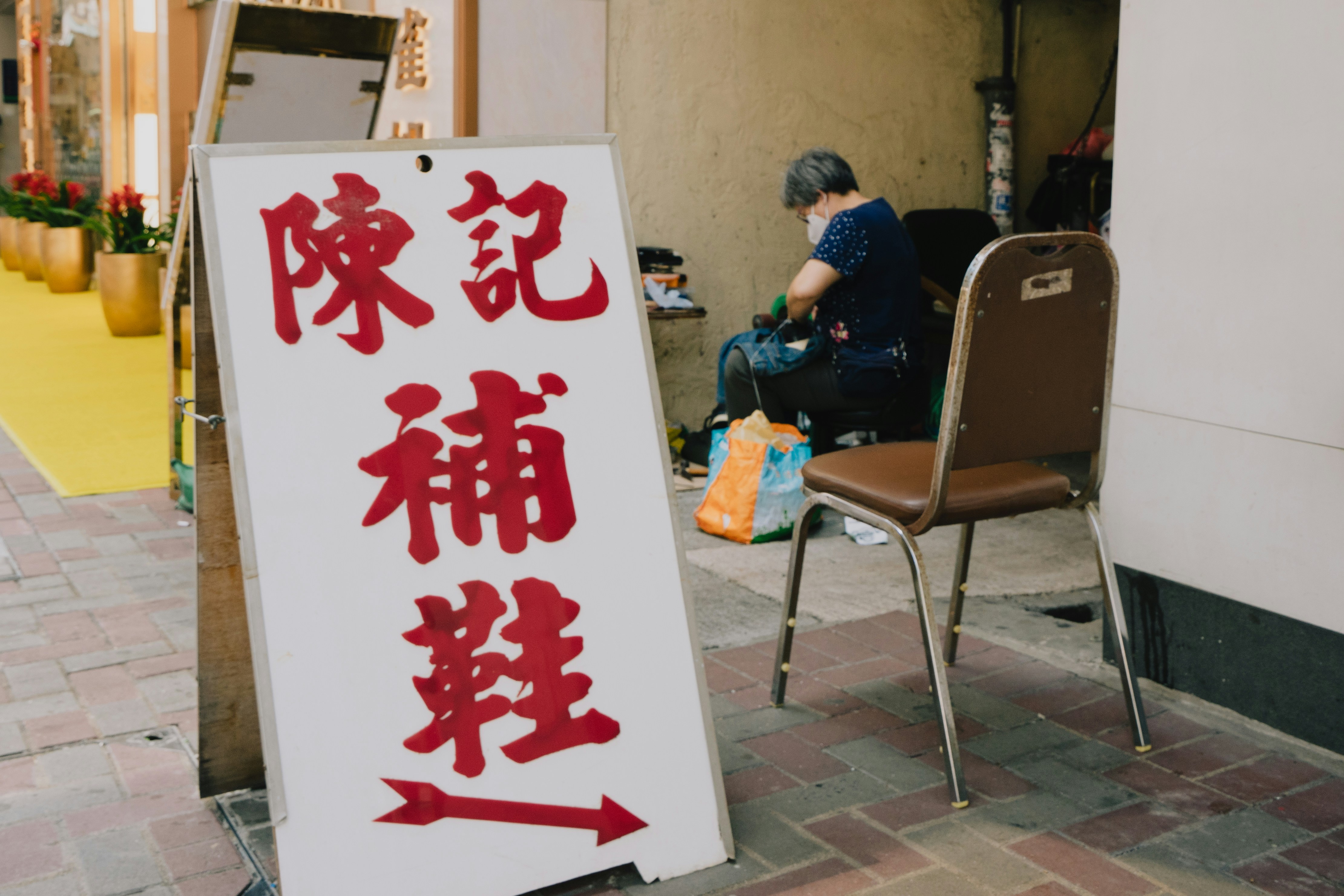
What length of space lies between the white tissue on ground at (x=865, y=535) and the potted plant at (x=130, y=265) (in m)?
6.35

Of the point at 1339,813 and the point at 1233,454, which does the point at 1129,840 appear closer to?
the point at 1339,813

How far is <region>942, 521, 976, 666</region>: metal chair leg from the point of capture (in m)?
3.16

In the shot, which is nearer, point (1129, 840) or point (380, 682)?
point (380, 682)

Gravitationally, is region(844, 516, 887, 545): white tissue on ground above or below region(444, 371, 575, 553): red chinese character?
below

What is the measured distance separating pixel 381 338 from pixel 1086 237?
1416mm

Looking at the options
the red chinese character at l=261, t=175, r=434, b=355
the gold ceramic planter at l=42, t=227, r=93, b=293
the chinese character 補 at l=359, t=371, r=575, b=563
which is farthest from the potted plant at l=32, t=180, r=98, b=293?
the chinese character 補 at l=359, t=371, r=575, b=563

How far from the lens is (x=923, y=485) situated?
2.67m

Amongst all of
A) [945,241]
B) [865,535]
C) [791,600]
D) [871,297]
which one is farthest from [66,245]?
[791,600]

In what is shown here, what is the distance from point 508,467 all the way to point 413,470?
0.56ft

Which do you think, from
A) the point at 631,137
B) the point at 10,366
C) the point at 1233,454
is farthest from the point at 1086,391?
the point at 10,366

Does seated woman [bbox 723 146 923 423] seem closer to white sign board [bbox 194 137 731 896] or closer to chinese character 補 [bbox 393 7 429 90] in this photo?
chinese character 補 [bbox 393 7 429 90]

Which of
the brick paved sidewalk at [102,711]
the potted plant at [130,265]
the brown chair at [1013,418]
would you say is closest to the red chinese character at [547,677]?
the brick paved sidewalk at [102,711]

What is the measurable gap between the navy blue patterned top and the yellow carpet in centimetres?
294

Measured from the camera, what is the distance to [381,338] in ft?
6.85
